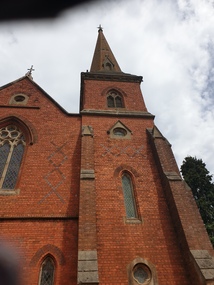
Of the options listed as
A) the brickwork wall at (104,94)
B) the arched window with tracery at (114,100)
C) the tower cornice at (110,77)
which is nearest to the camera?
the brickwork wall at (104,94)

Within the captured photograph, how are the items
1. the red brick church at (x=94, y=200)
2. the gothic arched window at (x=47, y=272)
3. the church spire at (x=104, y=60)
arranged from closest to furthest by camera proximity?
the gothic arched window at (x=47, y=272)
the red brick church at (x=94, y=200)
the church spire at (x=104, y=60)

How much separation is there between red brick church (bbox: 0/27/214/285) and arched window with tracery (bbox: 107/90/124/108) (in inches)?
32.1

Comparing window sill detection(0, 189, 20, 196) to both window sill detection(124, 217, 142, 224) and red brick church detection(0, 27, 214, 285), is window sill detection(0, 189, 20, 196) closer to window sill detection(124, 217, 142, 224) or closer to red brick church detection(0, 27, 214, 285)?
red brick church detection(0, 27, 214, 285)

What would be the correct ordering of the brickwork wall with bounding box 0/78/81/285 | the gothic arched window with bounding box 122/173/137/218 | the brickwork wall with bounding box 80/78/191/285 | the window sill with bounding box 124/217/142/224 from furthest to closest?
1. the gothic arched window with bounding box 122/173/137/218
2. the window sill with bounding box 124/217/142/224
3. the brickwork wall with bounding box 0/78/81/285
4. the brickwork wall with bounding box 80/78/191/285

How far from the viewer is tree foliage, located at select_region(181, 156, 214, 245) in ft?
52.9

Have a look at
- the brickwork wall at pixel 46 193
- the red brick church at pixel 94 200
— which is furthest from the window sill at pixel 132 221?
the brickwork wall at pixel 46 193

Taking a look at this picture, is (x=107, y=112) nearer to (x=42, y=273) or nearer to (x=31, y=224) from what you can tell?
(x=31, y=224)

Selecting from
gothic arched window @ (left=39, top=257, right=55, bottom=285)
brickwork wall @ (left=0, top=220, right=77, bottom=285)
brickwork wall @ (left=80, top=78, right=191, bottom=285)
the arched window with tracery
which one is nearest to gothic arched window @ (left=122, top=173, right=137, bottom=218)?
brickwork wall @ (left=80, top=78, right=191, bottom=285)

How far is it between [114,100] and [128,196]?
7239 millimetres

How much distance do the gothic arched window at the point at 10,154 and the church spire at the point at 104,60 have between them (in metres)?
9.33

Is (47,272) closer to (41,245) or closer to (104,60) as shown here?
(41,245)

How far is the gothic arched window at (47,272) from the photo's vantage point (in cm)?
646

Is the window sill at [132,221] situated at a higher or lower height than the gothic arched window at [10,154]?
lower

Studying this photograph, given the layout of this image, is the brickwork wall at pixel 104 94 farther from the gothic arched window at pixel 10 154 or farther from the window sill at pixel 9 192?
the window sill at pixel 9 192
